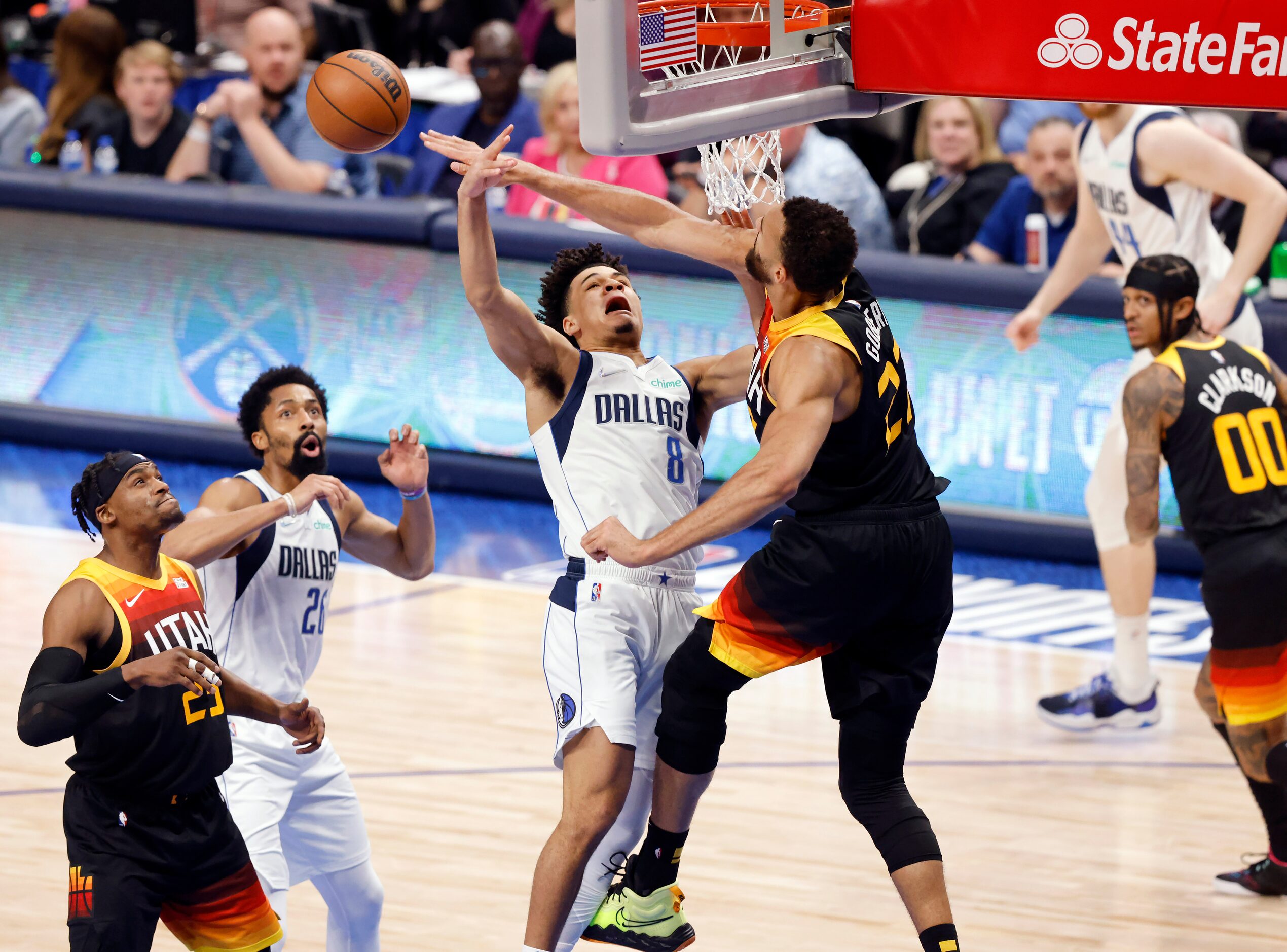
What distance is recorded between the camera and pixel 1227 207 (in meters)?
10.6

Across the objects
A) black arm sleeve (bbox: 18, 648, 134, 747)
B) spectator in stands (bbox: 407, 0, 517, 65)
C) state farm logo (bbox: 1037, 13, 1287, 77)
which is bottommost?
black arm sleeve (bbox: 18, 648, 134, 747)

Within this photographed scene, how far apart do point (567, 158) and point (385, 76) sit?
5640mm

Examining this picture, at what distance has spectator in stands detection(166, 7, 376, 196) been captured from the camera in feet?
40.8

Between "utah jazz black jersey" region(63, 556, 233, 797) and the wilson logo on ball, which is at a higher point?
the wilson logo on ball

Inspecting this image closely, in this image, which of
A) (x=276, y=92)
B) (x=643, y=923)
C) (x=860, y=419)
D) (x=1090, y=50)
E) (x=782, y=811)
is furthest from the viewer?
(x=276, y=92)

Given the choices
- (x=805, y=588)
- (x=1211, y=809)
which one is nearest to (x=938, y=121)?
(x=1211, y=809)

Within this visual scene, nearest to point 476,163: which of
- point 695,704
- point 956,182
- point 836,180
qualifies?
point 695,704

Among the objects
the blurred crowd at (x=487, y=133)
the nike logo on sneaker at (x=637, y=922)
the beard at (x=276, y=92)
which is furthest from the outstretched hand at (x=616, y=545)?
the beard at (x=276, y=92)

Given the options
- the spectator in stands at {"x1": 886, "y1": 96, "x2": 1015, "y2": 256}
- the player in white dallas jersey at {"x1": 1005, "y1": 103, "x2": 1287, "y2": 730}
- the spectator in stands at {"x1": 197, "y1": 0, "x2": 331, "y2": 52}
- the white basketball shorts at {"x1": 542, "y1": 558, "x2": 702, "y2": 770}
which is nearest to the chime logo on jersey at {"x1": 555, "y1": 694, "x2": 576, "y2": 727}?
the white basketball shorts at {"x1": 542, "y1": 558, "x2": 702, "y2": 770}

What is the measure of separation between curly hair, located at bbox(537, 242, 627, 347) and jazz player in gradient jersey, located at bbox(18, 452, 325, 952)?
157 cm

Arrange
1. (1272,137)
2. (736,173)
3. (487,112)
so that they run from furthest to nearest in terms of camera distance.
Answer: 1. (487,112)
2. (1272,137)
3. (736,173)

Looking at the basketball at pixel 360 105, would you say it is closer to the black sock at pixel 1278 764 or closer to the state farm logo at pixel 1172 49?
the state farm logo at pixel 1172 49

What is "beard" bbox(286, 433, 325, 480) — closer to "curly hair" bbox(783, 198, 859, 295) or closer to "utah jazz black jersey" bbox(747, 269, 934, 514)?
"utah jazz black jersey" bbox(747, 269, 934, 514)

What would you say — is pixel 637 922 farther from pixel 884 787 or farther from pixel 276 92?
pixel 276 92
